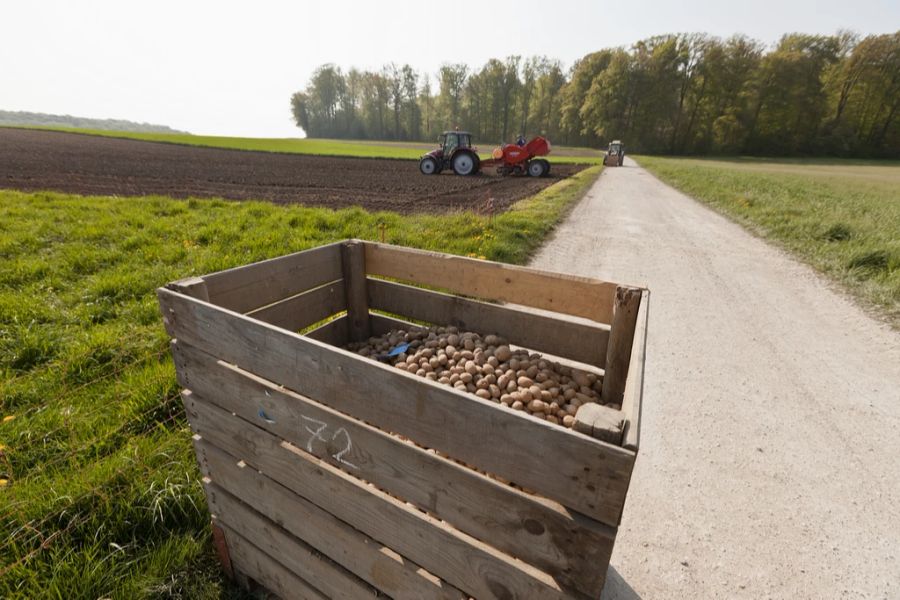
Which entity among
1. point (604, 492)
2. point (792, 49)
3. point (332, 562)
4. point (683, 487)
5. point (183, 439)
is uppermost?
point (792, 49)

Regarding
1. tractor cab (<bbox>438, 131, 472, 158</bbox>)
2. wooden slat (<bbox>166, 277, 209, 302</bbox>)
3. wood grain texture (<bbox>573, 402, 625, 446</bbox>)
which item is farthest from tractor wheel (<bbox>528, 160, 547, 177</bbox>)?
wood grain texture (<bbox>573, 402, 625, 446</bbox>)

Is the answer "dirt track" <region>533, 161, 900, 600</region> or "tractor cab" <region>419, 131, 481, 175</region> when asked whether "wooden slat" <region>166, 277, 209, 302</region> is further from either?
"tractor cab" <region>419, 131, 481, 175</region>

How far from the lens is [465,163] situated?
74.5ft

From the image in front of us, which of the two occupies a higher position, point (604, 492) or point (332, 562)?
point (604, 492)

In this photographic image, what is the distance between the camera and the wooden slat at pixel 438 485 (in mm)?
1069

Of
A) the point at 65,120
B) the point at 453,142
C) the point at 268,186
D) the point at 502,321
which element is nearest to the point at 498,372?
the point at 502,321

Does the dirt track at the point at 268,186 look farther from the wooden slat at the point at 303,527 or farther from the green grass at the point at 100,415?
the wooden slat at the point at 303,527

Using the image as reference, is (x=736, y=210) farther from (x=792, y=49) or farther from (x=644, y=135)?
(x=792, y=49)

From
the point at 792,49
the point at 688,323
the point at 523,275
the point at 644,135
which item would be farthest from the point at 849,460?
the point at 792,49

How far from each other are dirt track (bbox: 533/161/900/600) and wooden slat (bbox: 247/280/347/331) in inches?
92.7

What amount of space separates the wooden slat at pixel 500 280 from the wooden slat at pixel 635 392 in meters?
0.38

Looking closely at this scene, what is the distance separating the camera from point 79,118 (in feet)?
500

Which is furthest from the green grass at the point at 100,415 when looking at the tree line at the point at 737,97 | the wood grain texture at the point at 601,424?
the tree line at the point at 737,97

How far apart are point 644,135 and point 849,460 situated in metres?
71.7
